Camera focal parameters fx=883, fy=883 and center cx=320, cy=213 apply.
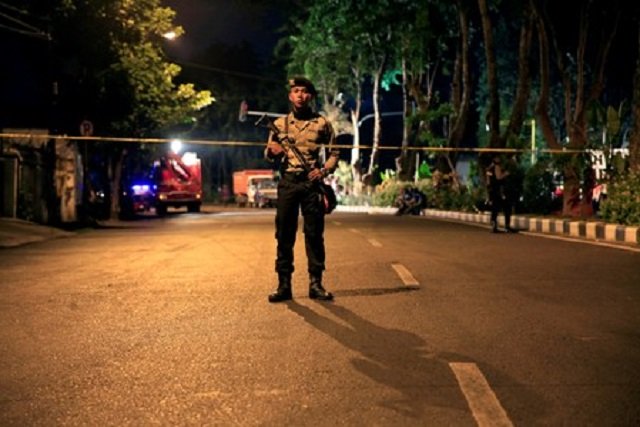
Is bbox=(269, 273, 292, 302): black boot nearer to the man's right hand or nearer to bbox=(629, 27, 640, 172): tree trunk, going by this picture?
the man's right hand

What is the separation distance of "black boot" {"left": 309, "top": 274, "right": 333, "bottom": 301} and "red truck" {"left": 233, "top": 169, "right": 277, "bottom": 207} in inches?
1598

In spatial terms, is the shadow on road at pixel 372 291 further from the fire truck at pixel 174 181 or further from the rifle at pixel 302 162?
the fire truck at pixel 174 181

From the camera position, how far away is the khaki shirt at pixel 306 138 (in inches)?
320

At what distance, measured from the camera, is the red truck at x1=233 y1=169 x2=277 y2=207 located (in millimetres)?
52044

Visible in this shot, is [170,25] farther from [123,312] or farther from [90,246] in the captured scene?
[123,312]

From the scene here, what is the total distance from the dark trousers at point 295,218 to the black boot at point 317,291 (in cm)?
5

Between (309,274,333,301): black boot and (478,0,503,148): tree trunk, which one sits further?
(478,0,503,148): tree trunk

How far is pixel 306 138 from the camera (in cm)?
816

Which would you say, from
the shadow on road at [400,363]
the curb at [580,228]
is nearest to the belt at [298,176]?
the shadow on road at [400,363]

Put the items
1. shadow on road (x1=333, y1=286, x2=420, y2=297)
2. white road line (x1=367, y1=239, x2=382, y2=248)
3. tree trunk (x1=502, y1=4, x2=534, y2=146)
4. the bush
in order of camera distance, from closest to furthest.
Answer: shadow on road (x1=333, y1=286, x2=420, y2=297) → white road line (x1=367, y1=239, x2=382, y2=248) → the bush → tree trunk (x1=502, y1=4, x2=534, y2=146)

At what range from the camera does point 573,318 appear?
7.12 metres

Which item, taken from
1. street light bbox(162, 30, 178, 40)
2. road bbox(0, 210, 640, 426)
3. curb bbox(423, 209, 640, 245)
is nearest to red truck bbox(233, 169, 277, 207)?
street light bbox(162, 30, 178, 40)

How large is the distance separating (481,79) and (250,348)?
5528 cm

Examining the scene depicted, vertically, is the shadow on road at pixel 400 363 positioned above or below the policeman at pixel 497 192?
below
